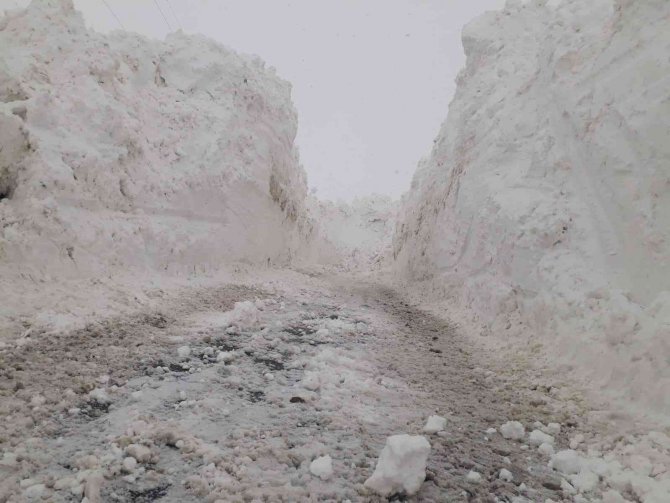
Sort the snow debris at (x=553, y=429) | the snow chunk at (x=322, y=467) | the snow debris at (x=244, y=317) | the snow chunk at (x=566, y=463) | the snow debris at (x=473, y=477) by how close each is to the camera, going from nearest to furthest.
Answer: the snow chunk at (x=322, y=467), the snow debris at (x=473, y=477), the snow chunk at (x=566, y=463), the snow debris at (x=553, y=429), the snow debris at (x=244, y=317)

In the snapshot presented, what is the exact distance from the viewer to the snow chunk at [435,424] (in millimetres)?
3021

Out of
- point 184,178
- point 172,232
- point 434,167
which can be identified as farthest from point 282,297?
point 434,167

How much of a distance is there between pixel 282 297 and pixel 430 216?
558cm

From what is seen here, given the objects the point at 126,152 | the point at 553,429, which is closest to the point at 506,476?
the point at 553,429

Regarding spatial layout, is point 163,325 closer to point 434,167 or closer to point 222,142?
point 222,142

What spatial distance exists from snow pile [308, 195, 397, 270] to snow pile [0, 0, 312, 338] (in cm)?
1275

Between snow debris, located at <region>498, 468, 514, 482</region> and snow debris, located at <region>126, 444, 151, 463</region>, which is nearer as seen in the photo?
snow debris, located at <region>126, 444, 151, 463</region>

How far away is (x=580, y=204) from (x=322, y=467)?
15.5 feet

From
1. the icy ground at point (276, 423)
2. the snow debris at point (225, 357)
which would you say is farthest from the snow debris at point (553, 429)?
the snow debris at point (225, 357)

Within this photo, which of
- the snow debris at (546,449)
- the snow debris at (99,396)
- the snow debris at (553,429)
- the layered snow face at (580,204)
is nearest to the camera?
the snow debris at (546,449)

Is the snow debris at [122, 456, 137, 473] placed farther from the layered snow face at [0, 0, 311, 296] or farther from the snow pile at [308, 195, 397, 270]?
the snow pile at [308, 195, 397, 270]

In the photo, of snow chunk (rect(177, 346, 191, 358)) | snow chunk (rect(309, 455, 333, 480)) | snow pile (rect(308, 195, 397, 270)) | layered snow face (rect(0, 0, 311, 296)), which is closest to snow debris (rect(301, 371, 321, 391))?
snow chunk (rect(309, 455, 333, 480))

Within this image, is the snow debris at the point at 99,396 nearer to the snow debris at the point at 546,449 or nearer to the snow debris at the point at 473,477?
the snow debris at the point at 473,477

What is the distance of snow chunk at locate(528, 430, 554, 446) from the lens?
3.07m
